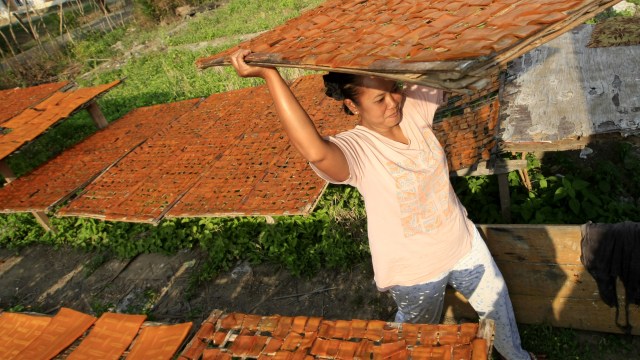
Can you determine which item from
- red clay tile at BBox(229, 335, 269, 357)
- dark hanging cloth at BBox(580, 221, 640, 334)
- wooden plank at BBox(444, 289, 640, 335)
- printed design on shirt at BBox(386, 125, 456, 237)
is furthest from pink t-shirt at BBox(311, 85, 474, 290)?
wooden plank at BBox(444, 289, 640, 335)

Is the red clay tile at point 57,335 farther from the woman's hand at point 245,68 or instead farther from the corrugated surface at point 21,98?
the corrugated surface at point 21,98

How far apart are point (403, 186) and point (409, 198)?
0.07 metres

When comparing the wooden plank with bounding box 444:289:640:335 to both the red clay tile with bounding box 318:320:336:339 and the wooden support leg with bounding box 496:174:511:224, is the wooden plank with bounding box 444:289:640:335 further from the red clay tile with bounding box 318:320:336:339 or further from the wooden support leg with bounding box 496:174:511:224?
the red clay tile with bounding box 318:320:336:339

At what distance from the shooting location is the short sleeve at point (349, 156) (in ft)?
5.29

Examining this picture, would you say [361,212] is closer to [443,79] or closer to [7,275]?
[443,79]

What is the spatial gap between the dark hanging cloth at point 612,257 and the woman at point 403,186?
686 millimetres

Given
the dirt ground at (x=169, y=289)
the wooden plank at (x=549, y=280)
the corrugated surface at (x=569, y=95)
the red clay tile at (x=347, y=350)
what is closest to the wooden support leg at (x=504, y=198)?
the corrugated surface at (x=569, y=95)

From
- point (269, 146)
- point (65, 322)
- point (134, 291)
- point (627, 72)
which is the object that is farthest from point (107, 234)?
point (627, 72)

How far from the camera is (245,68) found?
1.60 meters

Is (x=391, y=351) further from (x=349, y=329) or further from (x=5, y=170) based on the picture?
(x=5, y=170)

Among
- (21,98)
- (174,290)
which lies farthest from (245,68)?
(21,98)

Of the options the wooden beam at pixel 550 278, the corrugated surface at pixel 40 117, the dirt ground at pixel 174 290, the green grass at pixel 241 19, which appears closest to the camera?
the wooden beam at pixel 550 278

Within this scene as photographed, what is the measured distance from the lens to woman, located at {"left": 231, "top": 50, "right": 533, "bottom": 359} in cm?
157

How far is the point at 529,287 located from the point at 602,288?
42cm
